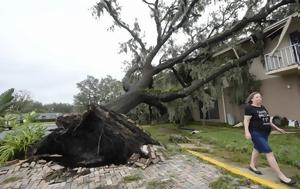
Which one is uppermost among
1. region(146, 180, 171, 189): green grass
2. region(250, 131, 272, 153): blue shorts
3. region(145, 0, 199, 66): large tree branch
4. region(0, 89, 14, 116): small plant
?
region(145, 0, 199, 66): large tree branch

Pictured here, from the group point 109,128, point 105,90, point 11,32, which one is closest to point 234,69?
point 109,128

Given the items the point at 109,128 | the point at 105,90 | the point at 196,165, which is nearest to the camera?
the point at 196,165

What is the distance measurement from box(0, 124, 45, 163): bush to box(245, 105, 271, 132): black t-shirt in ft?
19.3

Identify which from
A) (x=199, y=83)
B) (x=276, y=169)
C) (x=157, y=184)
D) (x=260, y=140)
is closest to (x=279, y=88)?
(x=199, y=83)

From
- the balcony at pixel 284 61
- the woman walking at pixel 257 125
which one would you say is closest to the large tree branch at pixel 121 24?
the balcony at pixel 284 61

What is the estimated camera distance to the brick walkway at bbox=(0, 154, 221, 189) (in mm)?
4754

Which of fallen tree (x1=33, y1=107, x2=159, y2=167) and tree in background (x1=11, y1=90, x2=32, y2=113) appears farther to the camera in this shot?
tree in background (x1=11, y1=90, x2=32, y2=113)

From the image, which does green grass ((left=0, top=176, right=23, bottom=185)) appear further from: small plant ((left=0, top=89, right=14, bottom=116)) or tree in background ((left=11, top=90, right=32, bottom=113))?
tree in background ((left=11, top=90, right=32, bottom=113))

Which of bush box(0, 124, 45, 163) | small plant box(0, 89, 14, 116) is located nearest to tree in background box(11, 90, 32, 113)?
bush box(0, 124, 45, 163)

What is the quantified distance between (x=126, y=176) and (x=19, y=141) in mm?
4012

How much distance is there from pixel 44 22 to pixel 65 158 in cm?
812

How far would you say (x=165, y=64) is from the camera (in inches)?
552

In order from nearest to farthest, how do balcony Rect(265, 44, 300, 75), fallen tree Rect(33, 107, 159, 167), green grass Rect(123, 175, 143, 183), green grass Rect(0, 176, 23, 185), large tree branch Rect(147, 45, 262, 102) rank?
green grass Rect(123, 175, 143, 183), green grass Rect(0, 176, 23, 185), fallen tree Rect(33, 107, 159, 167), balcony Rect(265, 44, 300, 75), large tree branch Rect(147, 45, 262, 102)

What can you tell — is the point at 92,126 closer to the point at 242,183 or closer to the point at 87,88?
the point at 242,183
